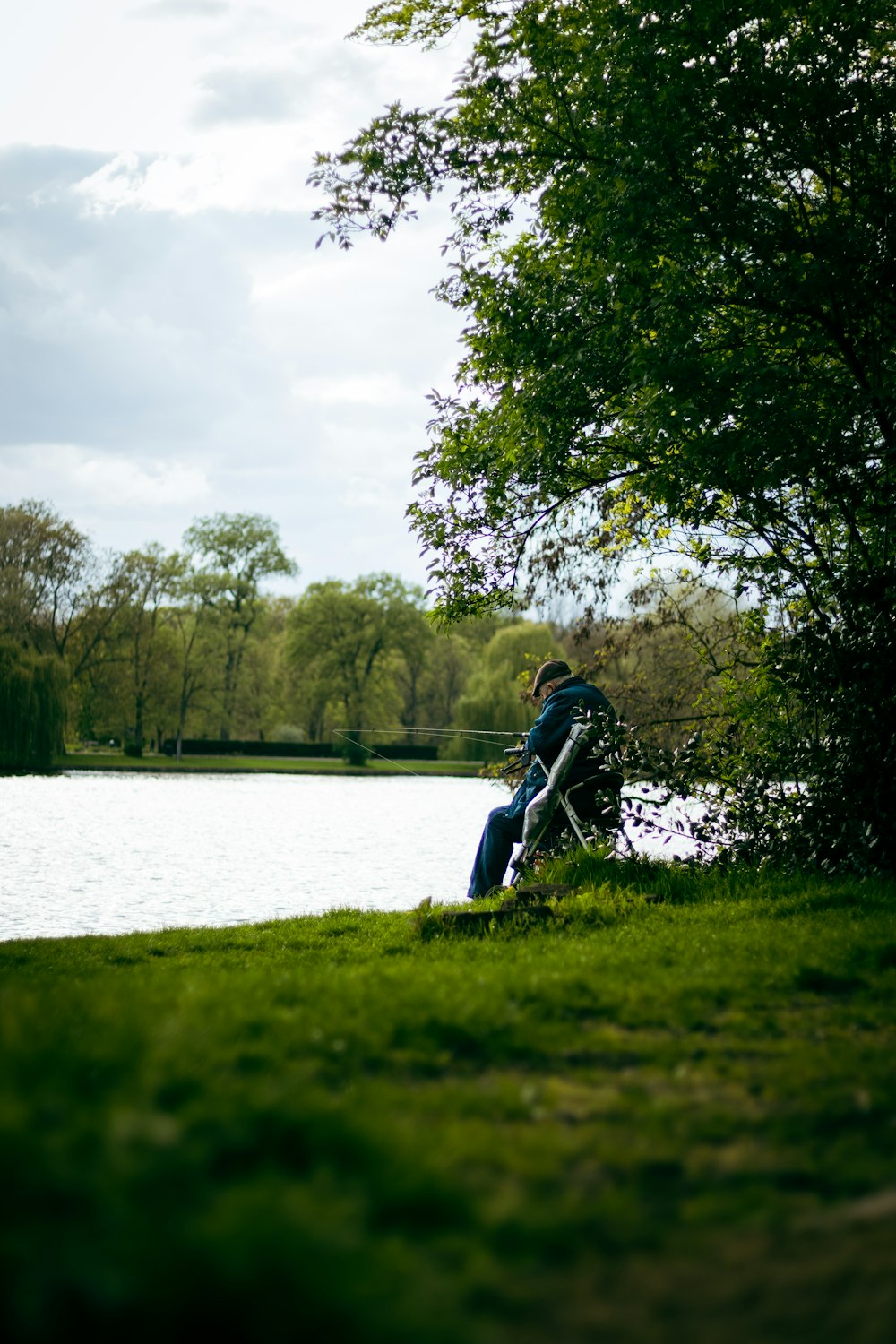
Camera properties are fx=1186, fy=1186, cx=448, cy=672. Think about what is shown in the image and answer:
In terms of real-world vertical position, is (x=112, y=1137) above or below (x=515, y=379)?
below

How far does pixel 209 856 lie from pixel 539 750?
10.7m

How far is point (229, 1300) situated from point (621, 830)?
920 cm

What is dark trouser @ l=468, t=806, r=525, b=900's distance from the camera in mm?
11547

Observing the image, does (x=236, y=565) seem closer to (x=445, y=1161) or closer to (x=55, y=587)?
(x=55, y=587)

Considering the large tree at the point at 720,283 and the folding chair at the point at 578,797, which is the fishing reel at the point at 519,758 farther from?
the large tree at the point at 720,283

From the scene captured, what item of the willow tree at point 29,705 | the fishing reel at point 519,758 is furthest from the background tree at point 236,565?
the fishing reel at point 519,758

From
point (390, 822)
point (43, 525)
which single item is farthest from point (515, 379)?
point (43, 525)

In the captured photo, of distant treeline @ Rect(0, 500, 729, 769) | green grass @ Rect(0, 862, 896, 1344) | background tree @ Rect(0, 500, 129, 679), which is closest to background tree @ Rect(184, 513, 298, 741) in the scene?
distant treeline @ Rect(0, 500, 729, 769)

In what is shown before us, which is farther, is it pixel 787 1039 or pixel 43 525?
pixel 43 525

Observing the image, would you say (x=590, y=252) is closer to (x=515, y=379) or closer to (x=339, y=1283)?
(x=515, y=379)

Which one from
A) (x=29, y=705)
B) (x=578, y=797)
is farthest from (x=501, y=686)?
(x=578, y=797)

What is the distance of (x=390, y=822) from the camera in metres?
28.2

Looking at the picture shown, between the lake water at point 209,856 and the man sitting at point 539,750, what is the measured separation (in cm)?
260

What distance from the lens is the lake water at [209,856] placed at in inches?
559
